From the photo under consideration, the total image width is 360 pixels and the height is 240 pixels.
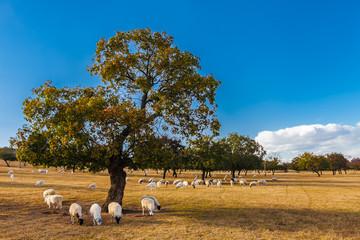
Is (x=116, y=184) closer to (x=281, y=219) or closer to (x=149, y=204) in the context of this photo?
(x=149, y=204)

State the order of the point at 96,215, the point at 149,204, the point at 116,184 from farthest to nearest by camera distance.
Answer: the point at 116,184, the point at 149,204, the point at 96,215

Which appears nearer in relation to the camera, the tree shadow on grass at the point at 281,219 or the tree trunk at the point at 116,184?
the tree shadow on grass at the point at 281,219

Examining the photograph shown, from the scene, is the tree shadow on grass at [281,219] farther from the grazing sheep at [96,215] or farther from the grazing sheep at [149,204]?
the grazing sheep at [96,215]

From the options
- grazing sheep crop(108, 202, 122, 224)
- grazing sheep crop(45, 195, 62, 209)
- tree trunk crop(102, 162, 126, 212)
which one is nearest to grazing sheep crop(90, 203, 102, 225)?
grazing sheep crop(108, 202, 122, 224)

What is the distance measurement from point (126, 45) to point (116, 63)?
204 cm

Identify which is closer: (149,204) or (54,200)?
(149,204)

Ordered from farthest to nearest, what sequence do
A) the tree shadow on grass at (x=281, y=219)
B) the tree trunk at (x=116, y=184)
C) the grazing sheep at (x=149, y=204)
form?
1. the tree trunk at (x=116, y=184)
2. the grazing sheep at (x=149, y=204)
3. the tree shadow on grass at (x=281, y=219)

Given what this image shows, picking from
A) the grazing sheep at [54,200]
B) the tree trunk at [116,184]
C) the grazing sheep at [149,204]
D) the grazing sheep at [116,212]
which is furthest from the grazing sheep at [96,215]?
the grazing sheep at [54,200]

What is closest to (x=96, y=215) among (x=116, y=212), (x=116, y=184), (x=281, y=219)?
(x=116, y=212)

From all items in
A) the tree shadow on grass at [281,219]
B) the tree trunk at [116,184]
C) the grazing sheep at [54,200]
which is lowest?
the tree shadow on grass at [281,219]

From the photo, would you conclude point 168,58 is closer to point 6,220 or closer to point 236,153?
point 6,220

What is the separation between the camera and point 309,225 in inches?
534

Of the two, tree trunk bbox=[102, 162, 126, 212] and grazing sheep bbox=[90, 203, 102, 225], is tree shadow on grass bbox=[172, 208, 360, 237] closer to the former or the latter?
tree trunk bbox=[102, 162, 126, 212]

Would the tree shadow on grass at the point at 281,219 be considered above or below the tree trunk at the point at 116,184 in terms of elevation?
below
